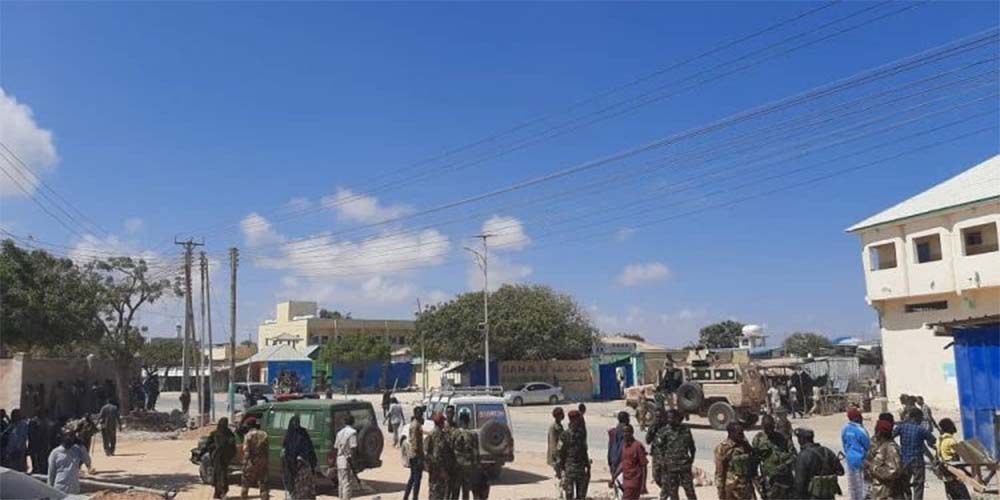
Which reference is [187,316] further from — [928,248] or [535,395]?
[928,248]

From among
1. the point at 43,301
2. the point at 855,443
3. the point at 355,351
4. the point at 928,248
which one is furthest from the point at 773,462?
the point at 355,351

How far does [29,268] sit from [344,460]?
15147 millimetres

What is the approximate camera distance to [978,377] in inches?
606

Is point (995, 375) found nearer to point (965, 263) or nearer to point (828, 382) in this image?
point (965, 263)

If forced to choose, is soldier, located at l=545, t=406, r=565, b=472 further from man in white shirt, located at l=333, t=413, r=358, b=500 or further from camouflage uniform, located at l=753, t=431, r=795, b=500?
camouflage uniform, located at l=753, t=431, r=795, b=500

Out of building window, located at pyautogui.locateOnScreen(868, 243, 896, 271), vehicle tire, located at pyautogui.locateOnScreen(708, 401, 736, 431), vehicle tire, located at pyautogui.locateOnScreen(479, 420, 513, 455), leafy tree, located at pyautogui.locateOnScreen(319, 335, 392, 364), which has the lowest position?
vehicle tire, located at pyautogui.locateOnScreen(708, 401, 736, 431)

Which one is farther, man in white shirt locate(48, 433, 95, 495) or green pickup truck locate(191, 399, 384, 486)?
green pickup truck locate(191, 399, 384, 486)

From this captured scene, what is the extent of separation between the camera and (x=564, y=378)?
5353cm

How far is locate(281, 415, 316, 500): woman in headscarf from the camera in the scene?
40.1 feet

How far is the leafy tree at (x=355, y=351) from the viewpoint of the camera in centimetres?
6431

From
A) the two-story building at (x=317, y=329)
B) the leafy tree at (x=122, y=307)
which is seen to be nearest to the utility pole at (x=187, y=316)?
the leafy tree at (x=122, y=307)

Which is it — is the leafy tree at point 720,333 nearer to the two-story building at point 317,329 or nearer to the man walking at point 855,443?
the two-story building at point 317,329

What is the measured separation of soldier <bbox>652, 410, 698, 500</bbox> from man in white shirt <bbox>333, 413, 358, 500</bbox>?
4908mm

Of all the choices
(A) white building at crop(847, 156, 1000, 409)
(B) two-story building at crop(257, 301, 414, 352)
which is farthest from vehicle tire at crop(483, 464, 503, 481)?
(B) two-story building at crop(257, 301, 414, 352)
